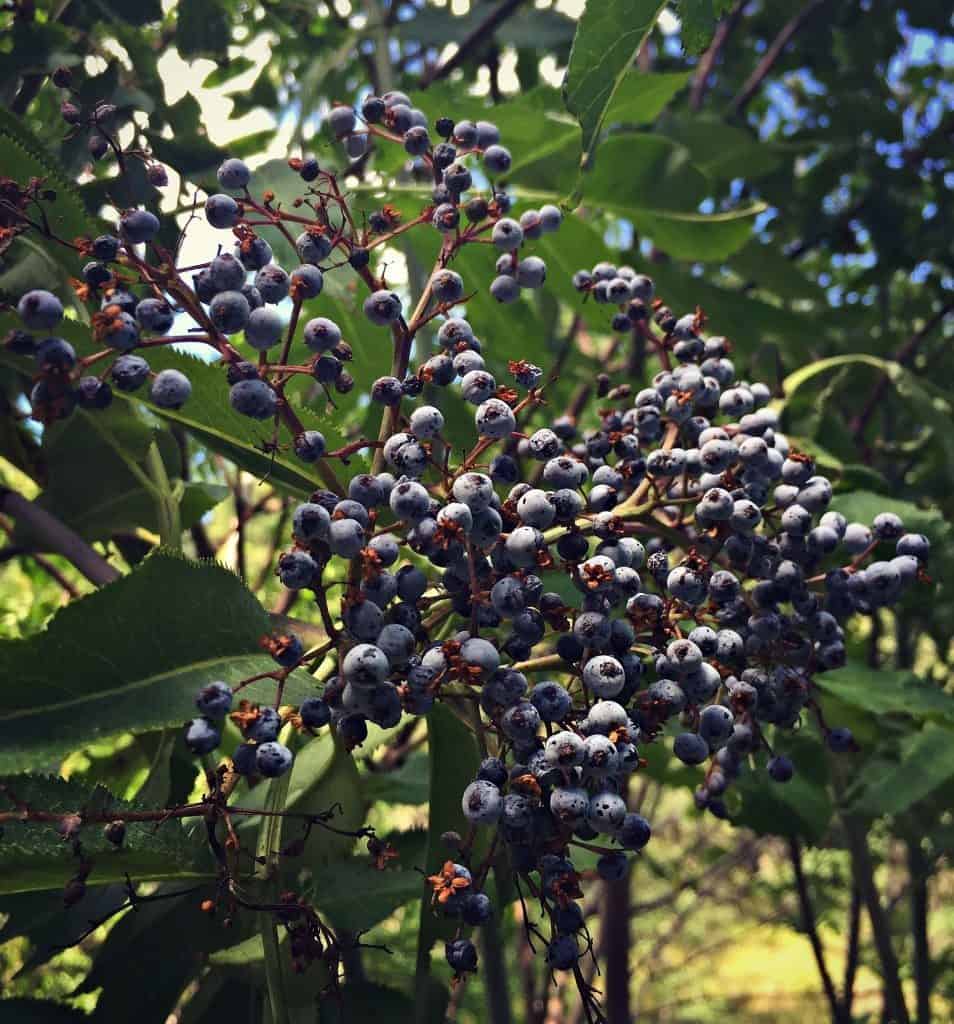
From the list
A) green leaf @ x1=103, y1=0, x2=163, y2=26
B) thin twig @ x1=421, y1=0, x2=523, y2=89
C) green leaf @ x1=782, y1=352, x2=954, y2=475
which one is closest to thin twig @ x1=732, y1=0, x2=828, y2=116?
thin twig @ x1=421, y1=0, x2=523, y2=89

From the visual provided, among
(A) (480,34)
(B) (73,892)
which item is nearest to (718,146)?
→ (A) (480,34)

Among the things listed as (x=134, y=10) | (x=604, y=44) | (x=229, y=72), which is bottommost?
(x=604, y=44)

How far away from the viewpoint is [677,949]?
8.05 metres

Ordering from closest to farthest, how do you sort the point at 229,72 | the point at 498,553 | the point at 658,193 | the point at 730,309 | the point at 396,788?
the point at 498,553 < the point at 396,788 < the point at 658,193 < the point at 730,309 < the point at 229,72

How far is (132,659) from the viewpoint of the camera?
91cm

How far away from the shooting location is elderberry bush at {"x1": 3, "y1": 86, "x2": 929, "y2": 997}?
32.9 inches

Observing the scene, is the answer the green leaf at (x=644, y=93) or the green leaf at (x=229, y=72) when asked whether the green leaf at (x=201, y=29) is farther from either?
the green leaf at (x=644, y=93)

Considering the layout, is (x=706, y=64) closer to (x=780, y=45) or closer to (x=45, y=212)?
(x=780, y=45)

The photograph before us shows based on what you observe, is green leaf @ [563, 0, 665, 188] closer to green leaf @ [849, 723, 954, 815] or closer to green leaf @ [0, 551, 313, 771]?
green leaf @ [0, 551, 313, 771]

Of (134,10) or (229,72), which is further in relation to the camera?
(229,72)

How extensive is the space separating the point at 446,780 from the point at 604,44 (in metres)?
0.74

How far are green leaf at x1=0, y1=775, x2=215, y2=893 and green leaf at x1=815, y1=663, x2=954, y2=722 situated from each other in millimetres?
906

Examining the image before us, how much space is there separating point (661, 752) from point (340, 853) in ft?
2.81

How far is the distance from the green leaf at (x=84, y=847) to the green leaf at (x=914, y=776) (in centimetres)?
100
